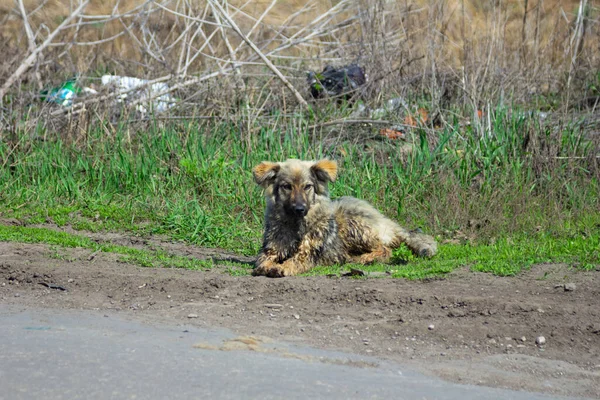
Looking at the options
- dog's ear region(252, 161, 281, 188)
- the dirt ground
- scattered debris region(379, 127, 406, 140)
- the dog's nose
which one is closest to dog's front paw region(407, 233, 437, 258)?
the dirt ground

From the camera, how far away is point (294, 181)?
8.89 meters

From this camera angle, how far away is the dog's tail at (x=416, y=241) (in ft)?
30.3

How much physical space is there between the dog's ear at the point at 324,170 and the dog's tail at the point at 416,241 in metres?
1.09

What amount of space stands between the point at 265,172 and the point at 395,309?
263 centimetres

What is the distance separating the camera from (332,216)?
9.34 metres

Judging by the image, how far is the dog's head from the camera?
8.83 m

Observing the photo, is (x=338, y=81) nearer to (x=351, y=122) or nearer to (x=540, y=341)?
(x=351, y=122)

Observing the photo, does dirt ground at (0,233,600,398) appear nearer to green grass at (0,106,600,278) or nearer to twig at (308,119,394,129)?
green grass at (0,106,600,278)

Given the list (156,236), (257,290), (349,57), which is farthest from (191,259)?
(349,57)

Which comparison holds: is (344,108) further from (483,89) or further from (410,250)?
(410,250)

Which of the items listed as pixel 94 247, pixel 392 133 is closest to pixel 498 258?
pixel 94 247

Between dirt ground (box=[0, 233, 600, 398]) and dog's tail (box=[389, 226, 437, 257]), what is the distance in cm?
111

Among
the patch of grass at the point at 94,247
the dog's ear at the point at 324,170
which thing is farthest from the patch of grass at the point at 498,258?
the patch of grass at the point at 94,247

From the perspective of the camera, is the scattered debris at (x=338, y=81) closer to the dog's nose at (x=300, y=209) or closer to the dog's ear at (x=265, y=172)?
the dog's ear at (x=265, y=172)
